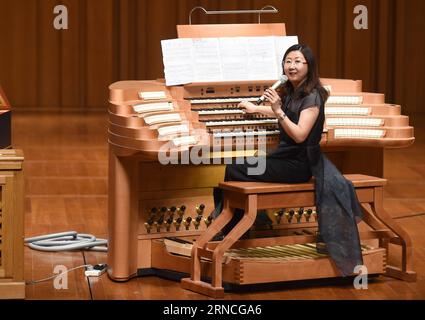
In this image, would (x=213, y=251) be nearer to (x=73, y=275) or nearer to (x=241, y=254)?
(x=241, y=254)

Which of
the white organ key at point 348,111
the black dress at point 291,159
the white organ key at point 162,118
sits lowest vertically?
the black dress at point 291,159

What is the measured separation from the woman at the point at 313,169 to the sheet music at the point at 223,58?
0.45 metres

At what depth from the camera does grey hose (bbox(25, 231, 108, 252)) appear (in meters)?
5.89

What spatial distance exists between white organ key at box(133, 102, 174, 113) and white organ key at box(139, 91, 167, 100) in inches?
3.2

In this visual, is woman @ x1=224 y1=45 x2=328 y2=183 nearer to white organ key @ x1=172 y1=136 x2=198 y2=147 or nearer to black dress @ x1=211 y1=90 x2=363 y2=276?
black dress @ x1=211 y1=90 x2=363 y2=276

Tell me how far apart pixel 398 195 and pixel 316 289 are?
2813 mm

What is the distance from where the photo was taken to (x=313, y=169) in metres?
5.08

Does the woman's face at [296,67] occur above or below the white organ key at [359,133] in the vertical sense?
above

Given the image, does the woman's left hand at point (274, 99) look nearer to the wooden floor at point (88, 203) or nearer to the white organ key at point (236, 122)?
the white organ key at point (236, 122)

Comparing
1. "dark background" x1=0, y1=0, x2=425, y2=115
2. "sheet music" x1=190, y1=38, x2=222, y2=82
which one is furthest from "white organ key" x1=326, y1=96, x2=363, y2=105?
"dark background" x1=0, y1=0, x2=425, y2=115

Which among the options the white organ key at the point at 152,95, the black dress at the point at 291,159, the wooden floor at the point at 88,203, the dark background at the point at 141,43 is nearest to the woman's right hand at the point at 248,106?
the black dress at the point at 291,159

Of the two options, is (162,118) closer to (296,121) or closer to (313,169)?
(296,121)

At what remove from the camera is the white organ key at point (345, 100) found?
5.62 meters

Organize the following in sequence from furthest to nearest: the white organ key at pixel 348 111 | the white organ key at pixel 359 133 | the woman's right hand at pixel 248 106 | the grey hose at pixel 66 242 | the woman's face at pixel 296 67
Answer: the grey hose at pixel 66 242 < the white organ key at pixel 348 111 < the white organ key at pixel 359 133 < the woman's right hand at pixel 248 106 < the woman's face at pixel 296 67
